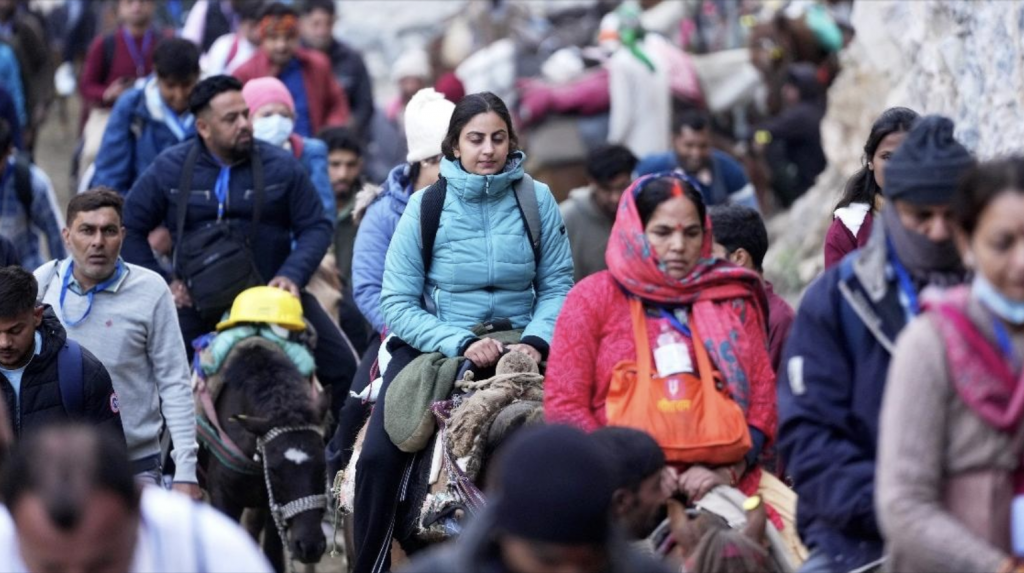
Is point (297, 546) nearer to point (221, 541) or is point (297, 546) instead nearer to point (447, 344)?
point (447, 344)

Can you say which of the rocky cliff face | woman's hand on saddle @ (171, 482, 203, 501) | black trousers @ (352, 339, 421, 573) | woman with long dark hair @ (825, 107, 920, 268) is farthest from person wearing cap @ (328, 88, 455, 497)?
the rocky cliff face

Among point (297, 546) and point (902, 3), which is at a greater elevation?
point (902, 3)

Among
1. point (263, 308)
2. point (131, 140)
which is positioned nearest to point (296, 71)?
point (131, 140)

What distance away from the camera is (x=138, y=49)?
16703 mm

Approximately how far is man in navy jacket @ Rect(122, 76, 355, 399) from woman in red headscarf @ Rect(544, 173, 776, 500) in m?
4.29

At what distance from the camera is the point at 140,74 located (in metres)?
16.5

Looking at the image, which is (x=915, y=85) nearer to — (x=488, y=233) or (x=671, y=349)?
(x=488, y=233)

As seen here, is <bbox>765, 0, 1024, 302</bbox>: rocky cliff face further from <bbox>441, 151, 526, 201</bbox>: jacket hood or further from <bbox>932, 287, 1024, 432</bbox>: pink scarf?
<bbox>932, 287, 1024, 432</bbox>: pink scarf

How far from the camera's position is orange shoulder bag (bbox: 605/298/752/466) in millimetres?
6457

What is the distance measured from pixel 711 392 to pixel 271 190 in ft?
15.6

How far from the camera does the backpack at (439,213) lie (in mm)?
8336

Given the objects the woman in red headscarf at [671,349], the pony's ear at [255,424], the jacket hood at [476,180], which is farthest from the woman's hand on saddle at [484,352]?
the pony's ear at [255,424]

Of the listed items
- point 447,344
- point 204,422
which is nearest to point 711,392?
point 447,344

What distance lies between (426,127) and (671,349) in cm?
353
